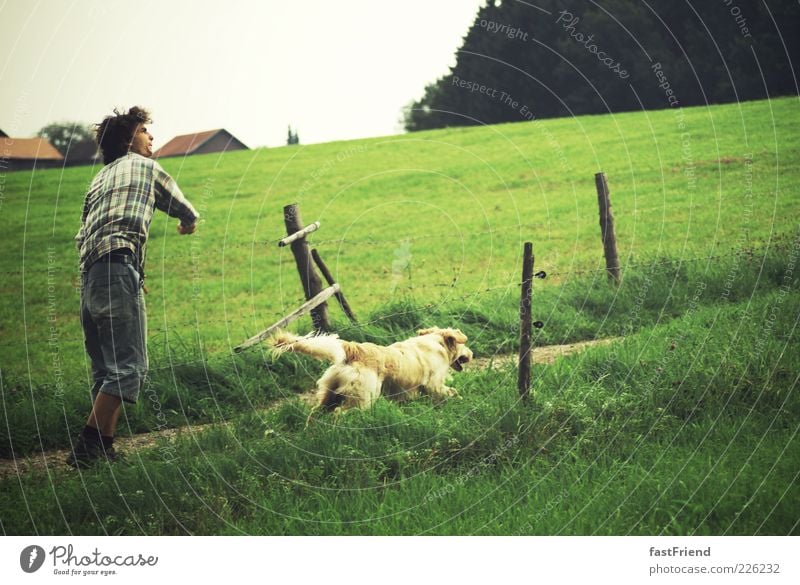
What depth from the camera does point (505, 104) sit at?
26.8 metres

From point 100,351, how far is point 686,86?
21170 mm

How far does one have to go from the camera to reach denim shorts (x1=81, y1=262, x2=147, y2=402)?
5.55 meters

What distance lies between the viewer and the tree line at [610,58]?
16.1 m

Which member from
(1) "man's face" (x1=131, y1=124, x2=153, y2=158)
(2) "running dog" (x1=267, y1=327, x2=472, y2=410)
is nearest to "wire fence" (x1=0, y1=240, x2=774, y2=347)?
(2) "running dog" (x1=267, y1=327, x2=472, y2=410)

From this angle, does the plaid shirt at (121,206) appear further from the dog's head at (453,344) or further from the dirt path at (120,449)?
the dog's head at (453,344)

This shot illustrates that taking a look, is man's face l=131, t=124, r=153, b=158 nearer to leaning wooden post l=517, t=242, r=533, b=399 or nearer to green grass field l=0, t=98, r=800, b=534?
green grass field l=0, t=98, r=800, b=534

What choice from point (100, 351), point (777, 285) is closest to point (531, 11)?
point (777, 285)

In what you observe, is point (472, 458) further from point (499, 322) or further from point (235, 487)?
point (499, 322)

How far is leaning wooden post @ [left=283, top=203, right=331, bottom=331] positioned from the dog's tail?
1.84 m

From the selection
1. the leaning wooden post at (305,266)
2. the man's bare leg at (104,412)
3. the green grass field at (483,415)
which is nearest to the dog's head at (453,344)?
the green grass field at (483,415)

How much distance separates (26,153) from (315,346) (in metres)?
11.4

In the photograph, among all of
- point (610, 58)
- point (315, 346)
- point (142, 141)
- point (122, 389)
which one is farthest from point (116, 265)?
point (610, 58)

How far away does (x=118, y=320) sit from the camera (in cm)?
559
